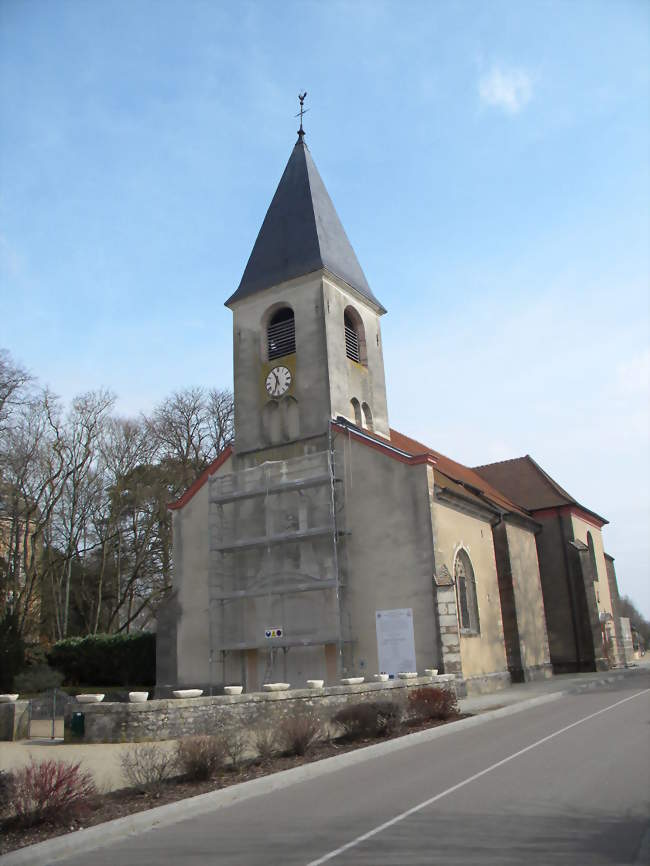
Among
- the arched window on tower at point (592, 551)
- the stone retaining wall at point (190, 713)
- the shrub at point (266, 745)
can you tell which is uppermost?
the arched window on tower at point (592, 551)

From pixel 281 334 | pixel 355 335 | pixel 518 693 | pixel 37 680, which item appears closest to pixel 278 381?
pixel 281 334

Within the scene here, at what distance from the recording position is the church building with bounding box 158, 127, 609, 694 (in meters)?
22.5

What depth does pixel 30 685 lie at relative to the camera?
29047 millimetres

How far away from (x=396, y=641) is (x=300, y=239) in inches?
598

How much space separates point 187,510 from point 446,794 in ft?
66.5

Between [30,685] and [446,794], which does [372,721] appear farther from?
[30,685]

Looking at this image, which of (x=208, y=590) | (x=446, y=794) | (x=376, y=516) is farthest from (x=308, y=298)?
(x=446, y=794)

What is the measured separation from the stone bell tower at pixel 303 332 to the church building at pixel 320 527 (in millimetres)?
60

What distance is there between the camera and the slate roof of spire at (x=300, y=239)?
27.0 m

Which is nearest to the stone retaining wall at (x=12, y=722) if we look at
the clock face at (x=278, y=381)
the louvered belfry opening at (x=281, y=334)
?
the clock face at (x=278, y=381)

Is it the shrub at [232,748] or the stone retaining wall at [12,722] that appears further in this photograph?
the stone retaining wall at [12,722]

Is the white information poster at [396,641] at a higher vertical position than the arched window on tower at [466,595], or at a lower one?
lower

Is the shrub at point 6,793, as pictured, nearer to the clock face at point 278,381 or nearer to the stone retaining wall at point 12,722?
the stone retaining wall at point 12,722

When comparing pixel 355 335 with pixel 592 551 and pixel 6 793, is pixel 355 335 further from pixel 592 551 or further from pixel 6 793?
pixel 6 793
